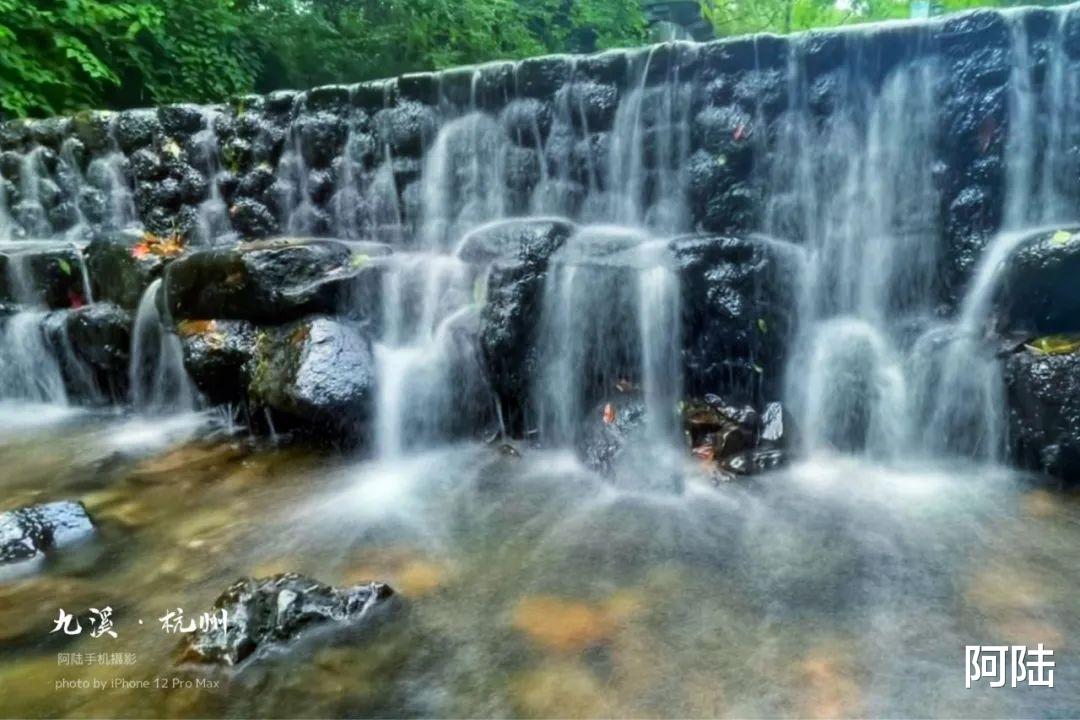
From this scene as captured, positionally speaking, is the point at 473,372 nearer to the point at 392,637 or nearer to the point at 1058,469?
the point at 392,637

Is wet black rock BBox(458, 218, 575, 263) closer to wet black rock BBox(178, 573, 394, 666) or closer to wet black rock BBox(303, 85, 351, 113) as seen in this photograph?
wet black rock BBox(303, 85, 351, 113)

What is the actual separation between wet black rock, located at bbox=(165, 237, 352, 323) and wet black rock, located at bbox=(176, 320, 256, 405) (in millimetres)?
143

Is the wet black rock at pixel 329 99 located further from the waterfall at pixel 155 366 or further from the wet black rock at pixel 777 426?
the wet black rock at pixel 777 426

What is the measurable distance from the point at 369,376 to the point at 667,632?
117 inches

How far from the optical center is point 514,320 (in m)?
4.91

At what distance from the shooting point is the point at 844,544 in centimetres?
339

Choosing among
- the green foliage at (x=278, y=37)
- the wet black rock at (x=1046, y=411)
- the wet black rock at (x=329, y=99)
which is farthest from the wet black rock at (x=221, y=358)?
the green foliage at (x=278, y=37)

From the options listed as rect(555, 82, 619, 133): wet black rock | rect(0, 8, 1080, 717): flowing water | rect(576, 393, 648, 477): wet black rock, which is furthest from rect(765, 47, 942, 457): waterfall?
rect(555, 82, 619, 133): wet black rock

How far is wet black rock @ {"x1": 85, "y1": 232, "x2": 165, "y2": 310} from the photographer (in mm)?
6246

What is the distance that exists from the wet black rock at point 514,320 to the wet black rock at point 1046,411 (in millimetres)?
3000

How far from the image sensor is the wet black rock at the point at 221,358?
5.36 metres

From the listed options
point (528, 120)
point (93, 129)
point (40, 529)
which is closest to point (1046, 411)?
point (528, 120)

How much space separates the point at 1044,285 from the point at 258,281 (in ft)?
17.4

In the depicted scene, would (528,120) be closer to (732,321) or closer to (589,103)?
(589,103)
